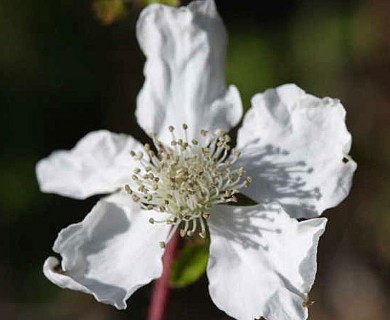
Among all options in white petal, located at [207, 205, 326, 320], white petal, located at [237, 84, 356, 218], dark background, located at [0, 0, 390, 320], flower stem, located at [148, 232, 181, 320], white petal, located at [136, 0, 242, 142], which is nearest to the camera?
white petal, located at [207, 205, 326, 320]

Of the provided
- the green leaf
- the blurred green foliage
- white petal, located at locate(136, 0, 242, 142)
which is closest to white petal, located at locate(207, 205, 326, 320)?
the green leaf

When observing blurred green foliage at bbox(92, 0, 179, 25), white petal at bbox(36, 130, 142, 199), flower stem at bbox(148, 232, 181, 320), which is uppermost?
blurred green foliage at bbox(92, 0, 179, 25)

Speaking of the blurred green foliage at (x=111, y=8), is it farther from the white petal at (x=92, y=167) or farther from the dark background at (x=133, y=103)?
the dark background at (x=133, y=103)

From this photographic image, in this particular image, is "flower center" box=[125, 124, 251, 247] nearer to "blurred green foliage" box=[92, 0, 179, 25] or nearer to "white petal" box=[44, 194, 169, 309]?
"white petal" box=[44, 194, 169, 309]

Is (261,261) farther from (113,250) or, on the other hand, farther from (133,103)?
(133,103)

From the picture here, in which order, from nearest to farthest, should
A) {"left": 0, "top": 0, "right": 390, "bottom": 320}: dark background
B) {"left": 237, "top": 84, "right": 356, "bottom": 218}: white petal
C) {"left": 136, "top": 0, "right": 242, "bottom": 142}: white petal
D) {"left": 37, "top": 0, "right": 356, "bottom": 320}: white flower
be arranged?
{"left": 37, "top": 0, "right": 356, "bottom": 320}: white flower → {"left": 237, "top": 84, "right": 356, "bottom": 218}: white petal → {"left": 136, "top": 0, "right": 242, "bottom": 142}: white petal → {"left": 0, "top": 0, "right": 390, "bottom": 320}: dark background

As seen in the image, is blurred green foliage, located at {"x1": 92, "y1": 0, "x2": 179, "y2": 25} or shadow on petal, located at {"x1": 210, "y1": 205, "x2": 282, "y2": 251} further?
blurred green foliage, located at {"x1": 92, "y1": 0, "x2": 179, "y2": 25}

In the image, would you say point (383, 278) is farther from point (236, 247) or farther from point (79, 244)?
point (79, 244)

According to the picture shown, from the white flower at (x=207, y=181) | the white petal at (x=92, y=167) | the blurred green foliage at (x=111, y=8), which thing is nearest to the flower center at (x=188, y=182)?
the white flower at (x=207, y=181)
